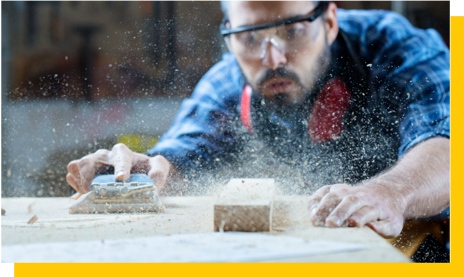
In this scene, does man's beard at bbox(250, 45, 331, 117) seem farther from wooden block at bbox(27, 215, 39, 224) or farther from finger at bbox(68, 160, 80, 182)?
wooden block at bbox(27, 215, 39, 224)

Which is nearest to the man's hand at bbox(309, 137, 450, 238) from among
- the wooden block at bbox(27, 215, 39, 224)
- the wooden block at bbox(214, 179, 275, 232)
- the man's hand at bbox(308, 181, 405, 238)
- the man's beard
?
the man's hand at bbox(308, 181, 405, 238)

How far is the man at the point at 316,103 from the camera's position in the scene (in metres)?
1.34

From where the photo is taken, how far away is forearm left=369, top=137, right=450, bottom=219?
44.3 inches

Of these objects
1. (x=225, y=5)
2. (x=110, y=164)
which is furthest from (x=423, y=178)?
(x=110, y=164)

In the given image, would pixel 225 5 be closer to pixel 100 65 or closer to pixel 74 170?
pixel 100 65

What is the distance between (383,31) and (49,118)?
3.98ft

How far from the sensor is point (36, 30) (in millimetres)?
1544

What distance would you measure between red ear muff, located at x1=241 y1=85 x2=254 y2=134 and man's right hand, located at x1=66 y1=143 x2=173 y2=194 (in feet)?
1.09

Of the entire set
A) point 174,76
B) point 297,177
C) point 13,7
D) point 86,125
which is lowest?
point 297,177

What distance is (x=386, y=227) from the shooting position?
91cm

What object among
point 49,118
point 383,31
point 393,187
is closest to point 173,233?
point 393,187

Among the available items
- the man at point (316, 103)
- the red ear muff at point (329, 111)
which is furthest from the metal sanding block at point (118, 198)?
the red ear muff at point (329, 111)

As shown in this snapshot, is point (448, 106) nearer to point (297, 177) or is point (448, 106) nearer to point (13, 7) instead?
point (297, 177)

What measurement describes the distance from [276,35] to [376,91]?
0.38 meters
